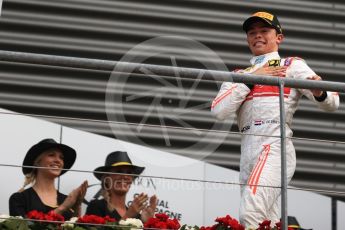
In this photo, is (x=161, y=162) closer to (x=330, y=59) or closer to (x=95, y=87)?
(x=95, y=87)

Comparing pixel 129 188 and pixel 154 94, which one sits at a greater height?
pixel 154 94

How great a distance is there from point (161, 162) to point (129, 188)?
79 centimetres

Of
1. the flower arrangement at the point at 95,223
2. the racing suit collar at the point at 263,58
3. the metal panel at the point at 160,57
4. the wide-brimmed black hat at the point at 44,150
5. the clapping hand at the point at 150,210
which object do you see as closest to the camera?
the flower arrangement at the point at 95,223

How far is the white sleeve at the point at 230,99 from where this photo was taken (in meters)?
5.28

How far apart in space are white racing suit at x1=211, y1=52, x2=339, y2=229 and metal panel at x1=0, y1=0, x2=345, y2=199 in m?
2.04

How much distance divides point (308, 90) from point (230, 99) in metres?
0.39

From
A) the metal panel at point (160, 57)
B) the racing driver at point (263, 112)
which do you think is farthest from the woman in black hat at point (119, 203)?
the metal panel at point (160, 57)

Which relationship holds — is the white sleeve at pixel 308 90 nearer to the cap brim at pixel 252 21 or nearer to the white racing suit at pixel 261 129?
the white racing suit at pixel 261 129

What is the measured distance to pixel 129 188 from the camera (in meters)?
5.32

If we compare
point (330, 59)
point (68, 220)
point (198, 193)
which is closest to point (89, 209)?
point (68, 220)

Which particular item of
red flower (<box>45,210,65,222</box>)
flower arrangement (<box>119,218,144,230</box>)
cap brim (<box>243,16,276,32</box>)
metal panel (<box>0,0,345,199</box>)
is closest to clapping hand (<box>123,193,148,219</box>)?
flower arrangement (<box>119,218,144,230</box>)

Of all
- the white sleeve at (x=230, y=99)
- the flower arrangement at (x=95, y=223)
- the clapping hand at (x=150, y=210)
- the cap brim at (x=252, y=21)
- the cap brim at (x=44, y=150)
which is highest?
the cap brim at (x=252, y=21)

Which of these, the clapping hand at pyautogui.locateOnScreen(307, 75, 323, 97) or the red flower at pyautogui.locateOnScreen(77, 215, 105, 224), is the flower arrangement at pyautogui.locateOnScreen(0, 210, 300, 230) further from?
the clapping hand at pyautogui.locateOnScreen(307, 75, 323, 97)

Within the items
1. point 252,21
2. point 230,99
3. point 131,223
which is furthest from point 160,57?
point 131,223
